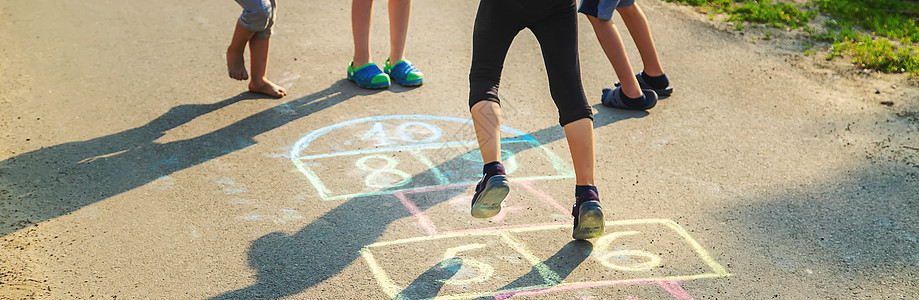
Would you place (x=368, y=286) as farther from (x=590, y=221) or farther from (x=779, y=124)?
(x=779, y=124)

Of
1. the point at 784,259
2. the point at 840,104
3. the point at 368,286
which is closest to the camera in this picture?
the point at 368,286

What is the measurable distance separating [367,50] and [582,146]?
2247mm

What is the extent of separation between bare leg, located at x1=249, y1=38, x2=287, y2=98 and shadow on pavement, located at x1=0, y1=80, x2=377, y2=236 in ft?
0.56

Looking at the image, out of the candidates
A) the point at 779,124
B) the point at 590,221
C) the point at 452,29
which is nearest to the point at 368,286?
the point at 590,221

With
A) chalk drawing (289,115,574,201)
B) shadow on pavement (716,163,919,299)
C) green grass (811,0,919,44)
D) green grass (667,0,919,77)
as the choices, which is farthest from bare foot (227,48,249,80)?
green grass (811,0,919,44)

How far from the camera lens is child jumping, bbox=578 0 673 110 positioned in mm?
4754

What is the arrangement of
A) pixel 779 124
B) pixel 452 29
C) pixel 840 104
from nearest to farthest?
pixel 779 124 < pixel 840 104 < pixel 452 29

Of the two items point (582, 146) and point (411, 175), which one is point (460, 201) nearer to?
point (411, 175)

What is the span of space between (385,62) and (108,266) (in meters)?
2.66

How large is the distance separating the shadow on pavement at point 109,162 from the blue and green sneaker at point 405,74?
1.84 ft

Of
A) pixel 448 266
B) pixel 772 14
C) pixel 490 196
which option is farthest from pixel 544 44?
pixel 772 14

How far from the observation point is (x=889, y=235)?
3604mm

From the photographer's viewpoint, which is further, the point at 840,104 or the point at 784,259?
the point at 840,104

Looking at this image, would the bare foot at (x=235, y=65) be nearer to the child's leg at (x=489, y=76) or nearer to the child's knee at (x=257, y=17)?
the child's knee at (x=257, y=17)
